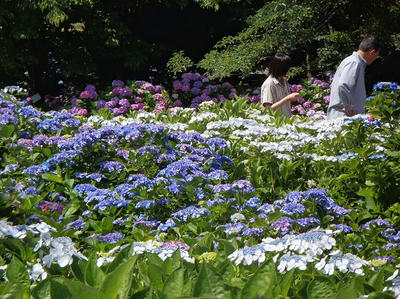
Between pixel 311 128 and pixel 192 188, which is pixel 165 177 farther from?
pixel 311 128

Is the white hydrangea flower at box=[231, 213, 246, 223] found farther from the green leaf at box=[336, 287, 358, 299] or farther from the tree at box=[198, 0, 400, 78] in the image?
the tree at box=[198, 0, 400, 78]

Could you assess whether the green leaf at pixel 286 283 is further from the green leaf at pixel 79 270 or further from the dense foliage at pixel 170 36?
the dense foliage at pixel 170 36

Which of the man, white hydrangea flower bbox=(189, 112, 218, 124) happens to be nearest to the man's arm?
the man

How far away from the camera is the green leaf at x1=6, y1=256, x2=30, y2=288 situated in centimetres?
180

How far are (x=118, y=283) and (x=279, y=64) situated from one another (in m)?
5.15

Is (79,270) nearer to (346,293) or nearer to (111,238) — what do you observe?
(346,293)

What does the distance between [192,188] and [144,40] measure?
7.93m

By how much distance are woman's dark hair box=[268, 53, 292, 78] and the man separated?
70 centimetres

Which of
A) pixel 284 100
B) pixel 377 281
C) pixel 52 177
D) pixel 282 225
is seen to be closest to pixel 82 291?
pixel 377 281

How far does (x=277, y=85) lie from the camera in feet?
21.6

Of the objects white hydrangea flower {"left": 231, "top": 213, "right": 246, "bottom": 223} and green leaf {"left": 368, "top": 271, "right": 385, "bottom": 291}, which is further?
white hydrangea flower {"left": 231, "top": 213, "right": 246, "bottom": 223}

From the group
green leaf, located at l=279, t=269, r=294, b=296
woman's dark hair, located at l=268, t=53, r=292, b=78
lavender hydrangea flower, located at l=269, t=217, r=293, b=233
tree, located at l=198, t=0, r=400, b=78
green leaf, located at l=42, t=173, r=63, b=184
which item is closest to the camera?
green leaf, located at l=279, t=269, r=294, b=296

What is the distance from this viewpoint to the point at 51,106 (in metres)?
10.2

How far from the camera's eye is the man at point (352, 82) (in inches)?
228
